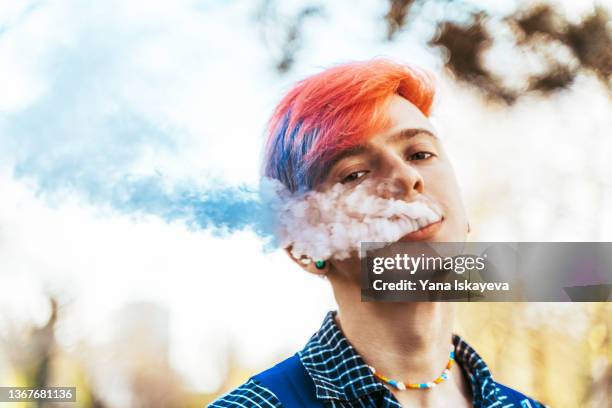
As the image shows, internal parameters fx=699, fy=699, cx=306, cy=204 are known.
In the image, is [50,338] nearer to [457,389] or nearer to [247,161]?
[247,161]

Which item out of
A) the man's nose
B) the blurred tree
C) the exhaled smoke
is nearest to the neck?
the exhaled smoke

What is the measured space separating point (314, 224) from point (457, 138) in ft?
1.37

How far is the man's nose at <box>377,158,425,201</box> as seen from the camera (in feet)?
4.83

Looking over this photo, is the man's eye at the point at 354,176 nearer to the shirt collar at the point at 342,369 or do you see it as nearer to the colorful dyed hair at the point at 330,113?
the colorful dyed hair at the point at 330,113

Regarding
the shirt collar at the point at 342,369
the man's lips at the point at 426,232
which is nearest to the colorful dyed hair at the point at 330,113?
the man's lips at the point at 426,232

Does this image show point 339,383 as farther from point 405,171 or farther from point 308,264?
point 405,171

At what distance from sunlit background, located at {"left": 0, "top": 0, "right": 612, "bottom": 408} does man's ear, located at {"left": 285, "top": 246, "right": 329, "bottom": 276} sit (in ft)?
0.10

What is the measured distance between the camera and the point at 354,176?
4.92ft

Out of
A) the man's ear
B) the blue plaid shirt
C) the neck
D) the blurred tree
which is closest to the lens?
the blue plaid shirt

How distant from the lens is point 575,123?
5.53 ft

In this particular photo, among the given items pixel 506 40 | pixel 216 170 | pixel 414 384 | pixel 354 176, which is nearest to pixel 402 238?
pixel 354 176

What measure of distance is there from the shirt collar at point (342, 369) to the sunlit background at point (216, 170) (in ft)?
0.57

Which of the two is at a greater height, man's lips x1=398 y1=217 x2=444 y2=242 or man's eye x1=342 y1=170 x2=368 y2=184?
man's eye x1=342 y1=170 x2=368 y2=184

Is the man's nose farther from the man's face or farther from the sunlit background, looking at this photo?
the sunlit background
